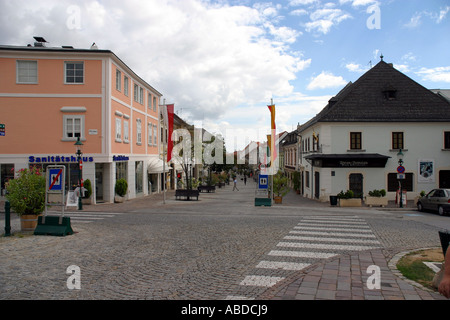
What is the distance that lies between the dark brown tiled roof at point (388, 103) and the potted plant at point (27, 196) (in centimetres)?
2263

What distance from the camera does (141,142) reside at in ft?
103

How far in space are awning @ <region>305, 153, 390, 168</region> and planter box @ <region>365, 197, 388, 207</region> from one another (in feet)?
13.1

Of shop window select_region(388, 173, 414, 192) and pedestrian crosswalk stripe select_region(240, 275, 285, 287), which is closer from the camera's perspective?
pedestrian crosswalk stripe select_region(240, 275, 285, 287)

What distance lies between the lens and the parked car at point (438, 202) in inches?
794

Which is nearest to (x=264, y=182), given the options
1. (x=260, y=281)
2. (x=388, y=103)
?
(x=388, y=103)

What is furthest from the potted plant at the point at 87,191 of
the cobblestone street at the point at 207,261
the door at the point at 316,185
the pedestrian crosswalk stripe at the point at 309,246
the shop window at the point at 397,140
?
the shop window at the point at 397,140

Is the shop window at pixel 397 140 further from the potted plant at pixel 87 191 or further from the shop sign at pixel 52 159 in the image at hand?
the shop sign at pixel 52 159

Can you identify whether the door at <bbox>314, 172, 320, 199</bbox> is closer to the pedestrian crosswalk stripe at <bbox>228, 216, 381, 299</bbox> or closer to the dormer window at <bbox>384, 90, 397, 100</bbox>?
the dormer window at <bbox>384, 90, 397, 100</bbox>

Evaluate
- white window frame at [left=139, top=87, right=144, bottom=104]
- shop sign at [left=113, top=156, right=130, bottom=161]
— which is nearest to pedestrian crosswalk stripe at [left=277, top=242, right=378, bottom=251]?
shop sign at [left=113, top=156, right=130, bottom=161]

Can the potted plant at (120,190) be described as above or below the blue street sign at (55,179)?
below

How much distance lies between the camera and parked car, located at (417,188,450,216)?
66.1 ft

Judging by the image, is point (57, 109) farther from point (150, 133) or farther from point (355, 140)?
point (355, 140)
